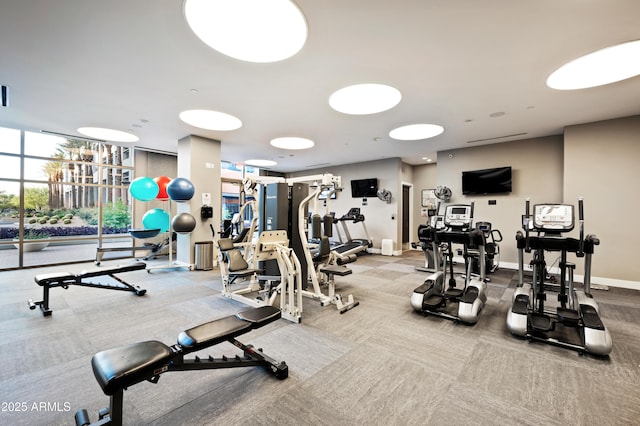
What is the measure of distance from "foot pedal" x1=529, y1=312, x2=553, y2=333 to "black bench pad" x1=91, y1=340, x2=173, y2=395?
3.34 meters

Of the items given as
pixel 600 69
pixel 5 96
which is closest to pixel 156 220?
pixel 5 96

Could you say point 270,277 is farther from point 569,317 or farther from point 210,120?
point 210,120

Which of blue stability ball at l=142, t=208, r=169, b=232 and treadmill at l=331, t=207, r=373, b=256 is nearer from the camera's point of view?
blue stability ball at l=142, t=208, r=169, b=232

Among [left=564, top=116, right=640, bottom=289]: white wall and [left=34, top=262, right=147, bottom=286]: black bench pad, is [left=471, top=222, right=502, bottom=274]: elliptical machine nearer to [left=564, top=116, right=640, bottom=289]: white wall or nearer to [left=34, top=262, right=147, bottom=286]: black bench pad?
[left=564, top=116, right=640, bottom=289]: white wall

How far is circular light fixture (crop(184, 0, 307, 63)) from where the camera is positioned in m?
2.16

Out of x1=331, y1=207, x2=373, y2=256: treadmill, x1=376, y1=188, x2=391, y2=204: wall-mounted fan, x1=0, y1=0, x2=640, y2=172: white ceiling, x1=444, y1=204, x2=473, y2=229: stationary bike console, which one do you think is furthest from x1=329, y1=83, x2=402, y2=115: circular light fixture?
x1=376, y1=188, x2=391, y2=204: wall-mounted fan

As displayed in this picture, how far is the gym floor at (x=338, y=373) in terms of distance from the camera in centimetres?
171

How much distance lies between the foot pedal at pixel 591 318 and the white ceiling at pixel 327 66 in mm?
2777

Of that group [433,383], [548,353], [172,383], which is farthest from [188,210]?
[548,353]

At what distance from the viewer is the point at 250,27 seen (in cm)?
245

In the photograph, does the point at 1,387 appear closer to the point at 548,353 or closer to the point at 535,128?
the point at 548,353

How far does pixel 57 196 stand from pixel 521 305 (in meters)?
9.42

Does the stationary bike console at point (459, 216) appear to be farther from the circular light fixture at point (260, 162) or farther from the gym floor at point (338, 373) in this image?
the circular light fixture at point (260, 162)

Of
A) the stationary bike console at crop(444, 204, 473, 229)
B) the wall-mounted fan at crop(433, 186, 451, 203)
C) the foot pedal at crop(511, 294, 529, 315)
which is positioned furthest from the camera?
the wall-mounted fan at crop(433, 186, 451, 203)
